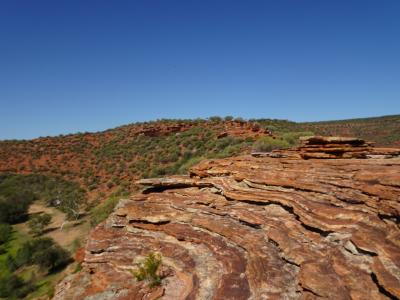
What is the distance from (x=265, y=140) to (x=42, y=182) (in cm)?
3325

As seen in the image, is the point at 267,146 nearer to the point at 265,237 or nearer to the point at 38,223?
the point at 265,237

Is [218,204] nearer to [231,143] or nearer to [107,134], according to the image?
[231,143]

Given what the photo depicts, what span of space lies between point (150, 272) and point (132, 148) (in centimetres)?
4369

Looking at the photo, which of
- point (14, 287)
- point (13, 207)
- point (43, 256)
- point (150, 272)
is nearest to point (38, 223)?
point (13, 207)

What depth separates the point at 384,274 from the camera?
5309 millimetres

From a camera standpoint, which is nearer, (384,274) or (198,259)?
(384,274)

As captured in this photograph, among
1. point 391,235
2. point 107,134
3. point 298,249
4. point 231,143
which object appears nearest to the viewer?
point 391,235

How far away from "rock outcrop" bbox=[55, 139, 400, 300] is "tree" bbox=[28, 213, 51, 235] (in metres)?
20.1

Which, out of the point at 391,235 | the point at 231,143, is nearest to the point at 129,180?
the point at 231,143

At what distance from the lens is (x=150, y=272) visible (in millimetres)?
7719

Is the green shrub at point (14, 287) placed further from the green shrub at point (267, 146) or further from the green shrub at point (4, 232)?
the green shrub at point (267, 146)

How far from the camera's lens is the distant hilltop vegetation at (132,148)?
122ft

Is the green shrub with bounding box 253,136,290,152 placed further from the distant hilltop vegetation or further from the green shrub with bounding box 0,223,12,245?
the green shrub with bounding box 0,223,12,245

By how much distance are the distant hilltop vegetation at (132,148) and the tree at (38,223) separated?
20.2 feet
